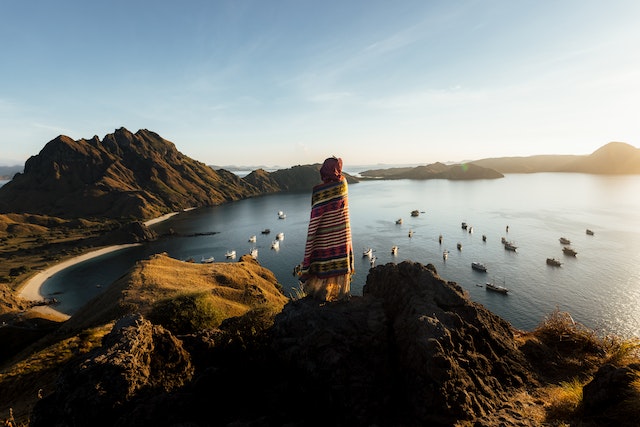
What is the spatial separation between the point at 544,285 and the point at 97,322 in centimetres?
7316

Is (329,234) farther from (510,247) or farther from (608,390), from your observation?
(510,247)

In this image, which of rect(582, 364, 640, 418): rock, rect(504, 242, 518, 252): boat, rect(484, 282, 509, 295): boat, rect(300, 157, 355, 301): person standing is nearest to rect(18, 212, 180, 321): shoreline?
rect(300, 157, 355, 301): person standing

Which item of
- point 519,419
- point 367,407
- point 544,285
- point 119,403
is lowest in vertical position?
point 544,285

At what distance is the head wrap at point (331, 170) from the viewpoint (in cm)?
1103

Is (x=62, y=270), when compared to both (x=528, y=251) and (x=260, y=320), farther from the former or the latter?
(x=528, y=251)

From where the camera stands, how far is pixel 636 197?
165750 mm

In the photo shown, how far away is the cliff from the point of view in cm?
625

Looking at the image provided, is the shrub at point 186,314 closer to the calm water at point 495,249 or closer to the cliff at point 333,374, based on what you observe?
the cliff at point 333,374

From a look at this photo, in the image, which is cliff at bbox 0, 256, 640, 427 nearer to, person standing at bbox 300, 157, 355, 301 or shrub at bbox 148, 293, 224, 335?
person standing at bbox 300, 157, 355, 301

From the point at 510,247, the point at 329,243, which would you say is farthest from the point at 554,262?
the point at 329,243

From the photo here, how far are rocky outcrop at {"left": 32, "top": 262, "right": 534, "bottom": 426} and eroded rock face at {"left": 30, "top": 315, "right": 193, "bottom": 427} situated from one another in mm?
22

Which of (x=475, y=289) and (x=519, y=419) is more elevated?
(x=519, y=419)

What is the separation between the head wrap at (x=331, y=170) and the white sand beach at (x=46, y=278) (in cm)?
7167

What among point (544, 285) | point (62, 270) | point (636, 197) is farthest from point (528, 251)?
point (636, 197)
